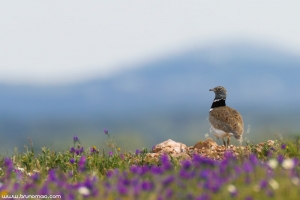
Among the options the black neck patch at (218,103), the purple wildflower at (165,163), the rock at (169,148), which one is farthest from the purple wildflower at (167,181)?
the black neck patch at (218,103)

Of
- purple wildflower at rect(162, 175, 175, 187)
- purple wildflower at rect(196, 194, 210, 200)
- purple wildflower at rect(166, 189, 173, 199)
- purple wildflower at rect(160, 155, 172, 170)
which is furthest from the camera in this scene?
purple wildflower at rect(160, 155, 172, 170)

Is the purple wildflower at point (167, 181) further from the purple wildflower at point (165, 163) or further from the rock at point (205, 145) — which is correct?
the rock at point (205, 145)

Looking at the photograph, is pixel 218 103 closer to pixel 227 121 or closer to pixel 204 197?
pixel 227 121

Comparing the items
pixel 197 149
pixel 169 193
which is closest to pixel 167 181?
pixel 169 193

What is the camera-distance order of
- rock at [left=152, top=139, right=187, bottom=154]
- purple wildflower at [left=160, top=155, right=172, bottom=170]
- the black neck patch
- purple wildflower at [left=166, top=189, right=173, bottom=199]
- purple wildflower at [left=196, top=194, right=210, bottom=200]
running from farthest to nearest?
the black neck patch < rock at [left=152, top=139, right=187, bottom=154] < purple wildflower at [left=160, top=155, right=172, bottom=170] < purple wildflower at [left=166, top=189, right=173, bottom=199] < purple wildflower at [left=196, top=194, right=210, bottom=200]

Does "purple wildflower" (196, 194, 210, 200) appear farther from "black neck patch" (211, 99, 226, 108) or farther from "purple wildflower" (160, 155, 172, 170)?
"black neck patch" (211, 99, 226, 108)

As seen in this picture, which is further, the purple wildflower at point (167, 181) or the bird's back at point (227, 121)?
the bird's back at point (227, 121)

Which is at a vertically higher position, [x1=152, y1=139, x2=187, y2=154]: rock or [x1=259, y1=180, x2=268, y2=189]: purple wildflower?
[x1=259, y1=180, x2=268, y2=189]: purple wildflower

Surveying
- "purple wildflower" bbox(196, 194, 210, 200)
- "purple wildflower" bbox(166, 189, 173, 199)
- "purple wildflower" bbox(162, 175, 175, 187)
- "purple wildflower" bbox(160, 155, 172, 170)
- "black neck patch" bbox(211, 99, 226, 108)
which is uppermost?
"black neck patch" bbox(211, 99, 226, 108)

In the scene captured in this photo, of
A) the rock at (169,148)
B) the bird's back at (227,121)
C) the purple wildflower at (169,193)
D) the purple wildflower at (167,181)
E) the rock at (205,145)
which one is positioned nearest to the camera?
the purple wildflower at (169,193)

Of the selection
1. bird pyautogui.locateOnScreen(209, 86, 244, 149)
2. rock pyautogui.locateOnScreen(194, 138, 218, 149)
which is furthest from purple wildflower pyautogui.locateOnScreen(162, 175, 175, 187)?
bird pyautogui.locateOnScreen(209, 86, 244, 149)

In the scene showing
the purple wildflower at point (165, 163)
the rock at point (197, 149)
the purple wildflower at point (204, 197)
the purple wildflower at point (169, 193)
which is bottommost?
the rock at point (197, 149)

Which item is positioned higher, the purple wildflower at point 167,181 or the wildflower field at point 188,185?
the purple wildflower at point 167,181

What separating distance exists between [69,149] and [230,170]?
4699 millimetres
